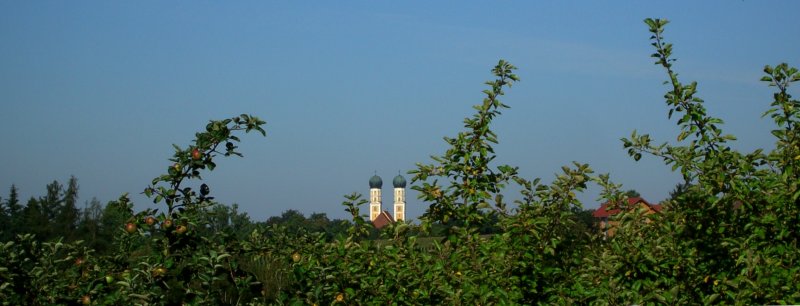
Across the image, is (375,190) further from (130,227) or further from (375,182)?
(130,227)

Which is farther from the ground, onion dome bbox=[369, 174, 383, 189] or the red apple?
onion dome bbox=[369, 174, 383, 189]

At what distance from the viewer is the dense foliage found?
458 centimetres

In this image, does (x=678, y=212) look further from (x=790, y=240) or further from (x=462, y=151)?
(x=462, y=151)

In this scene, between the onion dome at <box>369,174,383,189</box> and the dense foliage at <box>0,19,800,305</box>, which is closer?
the dense foliage at <box>0,19,800,305</box>

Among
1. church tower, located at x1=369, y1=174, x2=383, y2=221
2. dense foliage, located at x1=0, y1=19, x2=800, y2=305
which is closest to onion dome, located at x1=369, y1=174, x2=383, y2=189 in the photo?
church tower, located at x1=369, y1=174, x2=383, y2=221

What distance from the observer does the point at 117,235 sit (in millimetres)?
6320

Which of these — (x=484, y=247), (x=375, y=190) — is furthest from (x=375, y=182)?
(x=484, y=247)

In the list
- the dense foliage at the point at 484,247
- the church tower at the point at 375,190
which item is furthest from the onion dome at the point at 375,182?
the dense foliage at the point at 484,247

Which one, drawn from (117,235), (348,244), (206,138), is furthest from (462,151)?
(117,235)

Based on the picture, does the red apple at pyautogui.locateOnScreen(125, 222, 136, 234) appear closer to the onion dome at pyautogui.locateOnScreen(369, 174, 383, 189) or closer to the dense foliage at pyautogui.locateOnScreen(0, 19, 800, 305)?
the dense foliage at pyautogui.locateOnScreen(0, 19, 800, 305)

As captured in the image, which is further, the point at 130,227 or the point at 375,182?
the point at 375,182

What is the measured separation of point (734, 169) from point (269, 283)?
26.8 ft

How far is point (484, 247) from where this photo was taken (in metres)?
5.40

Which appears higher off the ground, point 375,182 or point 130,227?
point 375,182
